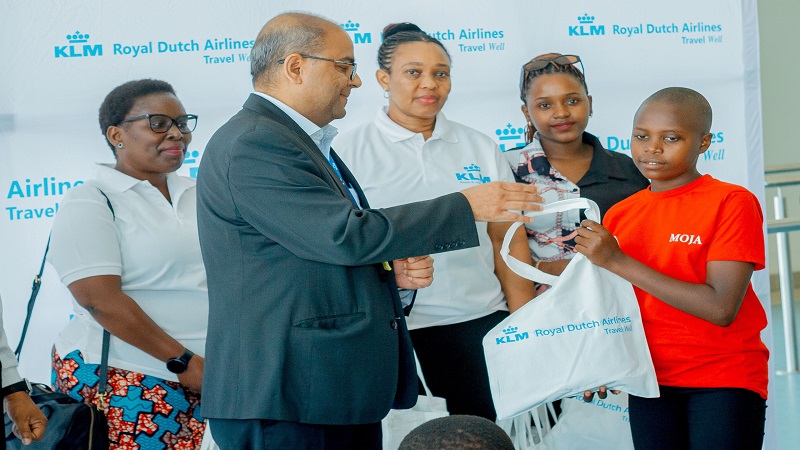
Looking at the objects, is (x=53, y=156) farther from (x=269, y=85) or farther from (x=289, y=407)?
(x=289, y=407)

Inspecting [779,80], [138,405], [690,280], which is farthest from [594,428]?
[779,80]

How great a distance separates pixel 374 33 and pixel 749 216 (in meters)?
2.09

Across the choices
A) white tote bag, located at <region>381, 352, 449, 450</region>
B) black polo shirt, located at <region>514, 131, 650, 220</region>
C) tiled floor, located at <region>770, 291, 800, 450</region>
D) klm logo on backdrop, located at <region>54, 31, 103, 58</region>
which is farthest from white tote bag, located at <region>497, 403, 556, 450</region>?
klm logo on backdrop, located at <region>54, 31, 103, 58</region>

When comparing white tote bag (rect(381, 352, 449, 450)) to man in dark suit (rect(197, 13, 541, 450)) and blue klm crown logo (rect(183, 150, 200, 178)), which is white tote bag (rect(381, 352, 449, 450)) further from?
blue klm crown logo (rect(183, 150, 200, 178))

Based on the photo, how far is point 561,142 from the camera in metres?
3.32

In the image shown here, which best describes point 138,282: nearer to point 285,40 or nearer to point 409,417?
point 409,417

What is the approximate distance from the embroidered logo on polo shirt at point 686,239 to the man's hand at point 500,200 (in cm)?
55

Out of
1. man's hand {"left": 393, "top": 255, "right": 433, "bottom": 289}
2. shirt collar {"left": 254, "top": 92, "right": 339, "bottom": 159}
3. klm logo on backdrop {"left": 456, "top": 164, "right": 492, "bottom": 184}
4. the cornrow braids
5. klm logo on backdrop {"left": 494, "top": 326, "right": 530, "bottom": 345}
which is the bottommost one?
klm logo on backdrop {"left": 494, "top": 326, "right": 530, "bottom": 345}

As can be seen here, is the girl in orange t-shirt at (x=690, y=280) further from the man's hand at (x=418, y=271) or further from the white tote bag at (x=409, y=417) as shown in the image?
the white tote bag at (x=409, y=417)

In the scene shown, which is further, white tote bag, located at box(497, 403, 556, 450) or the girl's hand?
white tote bag, located at box(497, 403, 556, 450)

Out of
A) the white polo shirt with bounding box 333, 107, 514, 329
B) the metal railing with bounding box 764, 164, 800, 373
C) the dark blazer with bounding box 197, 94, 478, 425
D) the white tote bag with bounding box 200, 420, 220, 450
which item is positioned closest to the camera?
the dark blazer with bounding box 197, 94, 478, 425

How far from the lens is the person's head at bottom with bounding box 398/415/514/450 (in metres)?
1.38

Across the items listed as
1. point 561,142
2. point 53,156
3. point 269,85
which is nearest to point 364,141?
point 561,142

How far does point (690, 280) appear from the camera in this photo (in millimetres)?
2381
